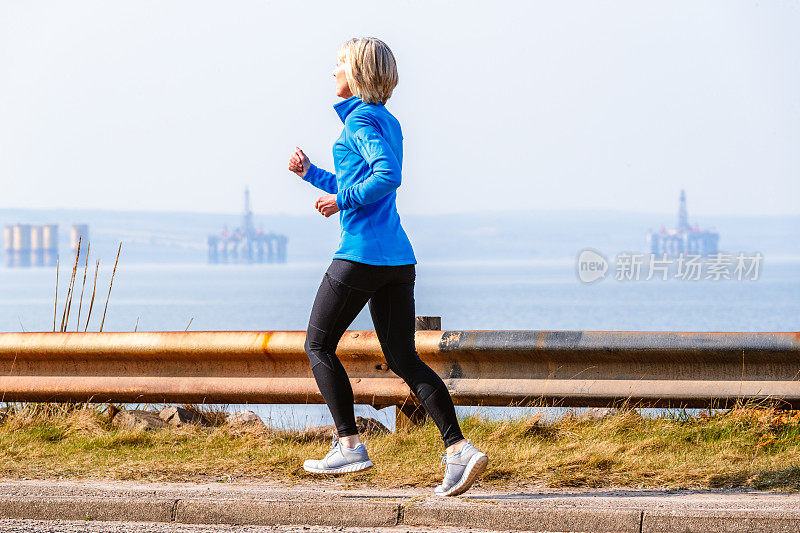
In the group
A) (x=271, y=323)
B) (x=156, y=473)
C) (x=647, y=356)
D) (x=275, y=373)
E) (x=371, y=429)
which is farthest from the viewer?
(x=271, y=323)

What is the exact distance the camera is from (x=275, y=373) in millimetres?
5520

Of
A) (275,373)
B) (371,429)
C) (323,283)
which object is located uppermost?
(323,283)

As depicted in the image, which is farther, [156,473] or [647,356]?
[647,356]

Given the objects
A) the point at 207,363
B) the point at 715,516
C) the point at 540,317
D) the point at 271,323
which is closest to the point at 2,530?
the point at 207,363

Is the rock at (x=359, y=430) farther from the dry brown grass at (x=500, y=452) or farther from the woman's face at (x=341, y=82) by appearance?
the woman's face at (x=341, y=82)

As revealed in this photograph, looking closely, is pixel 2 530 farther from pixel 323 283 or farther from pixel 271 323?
pixel 271 323

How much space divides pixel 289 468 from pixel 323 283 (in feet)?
3.69

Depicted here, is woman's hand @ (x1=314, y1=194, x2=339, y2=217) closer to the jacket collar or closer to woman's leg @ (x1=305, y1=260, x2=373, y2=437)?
woman's leg @ (x1=305, y1=260, x2=373, y2=437)

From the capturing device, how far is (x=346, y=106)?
418cm

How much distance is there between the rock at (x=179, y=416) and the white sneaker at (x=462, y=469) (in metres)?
2.43

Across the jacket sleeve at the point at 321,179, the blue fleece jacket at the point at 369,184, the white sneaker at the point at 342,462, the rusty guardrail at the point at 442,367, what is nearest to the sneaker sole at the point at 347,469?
the white sneaker at the point at 342,462

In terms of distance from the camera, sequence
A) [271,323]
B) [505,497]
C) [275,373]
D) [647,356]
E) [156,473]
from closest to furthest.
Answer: [505,497], [156,473], [647,356], [275,373], [271,323]

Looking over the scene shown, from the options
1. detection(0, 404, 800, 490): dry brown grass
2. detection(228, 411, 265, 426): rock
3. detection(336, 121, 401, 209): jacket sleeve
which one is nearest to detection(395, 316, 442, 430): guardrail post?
detection(0, 404, 800, 490): dry brown grass

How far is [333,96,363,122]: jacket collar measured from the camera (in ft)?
13.6
